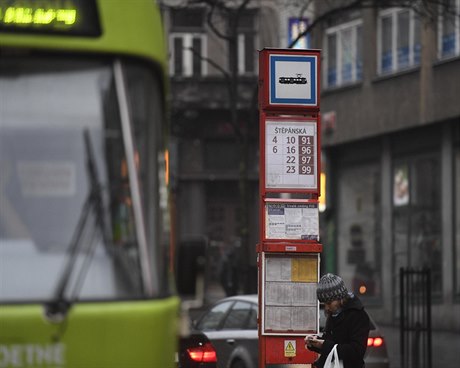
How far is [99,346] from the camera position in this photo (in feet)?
20.0

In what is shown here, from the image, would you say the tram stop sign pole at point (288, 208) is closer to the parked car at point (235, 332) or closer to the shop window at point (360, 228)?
the parked car at point (235, 332)

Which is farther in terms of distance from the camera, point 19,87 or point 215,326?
point 215,326

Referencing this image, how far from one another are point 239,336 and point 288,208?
4083mm

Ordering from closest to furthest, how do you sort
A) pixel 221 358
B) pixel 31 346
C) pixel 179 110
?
pixel 31 346
pixel 221 358
pixel 179 110

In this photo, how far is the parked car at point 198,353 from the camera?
14797 mm

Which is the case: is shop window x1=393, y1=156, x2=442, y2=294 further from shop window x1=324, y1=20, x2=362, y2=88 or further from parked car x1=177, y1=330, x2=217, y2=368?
parked car x1=177, y1=330, x2=217, y2=368

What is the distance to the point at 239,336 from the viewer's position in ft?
51.9

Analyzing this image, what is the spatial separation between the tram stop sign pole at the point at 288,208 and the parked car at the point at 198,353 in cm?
288

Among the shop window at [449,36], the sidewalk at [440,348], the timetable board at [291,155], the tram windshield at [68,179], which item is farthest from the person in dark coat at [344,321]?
the shop window at [449,36]

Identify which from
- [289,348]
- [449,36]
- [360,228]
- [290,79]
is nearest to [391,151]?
[360,228]

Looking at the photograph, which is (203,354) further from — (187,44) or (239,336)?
(187,44)

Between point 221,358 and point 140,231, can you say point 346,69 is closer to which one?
point 221,358

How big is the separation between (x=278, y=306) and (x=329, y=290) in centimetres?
216

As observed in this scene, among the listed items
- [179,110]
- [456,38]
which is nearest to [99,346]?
[456,38]
